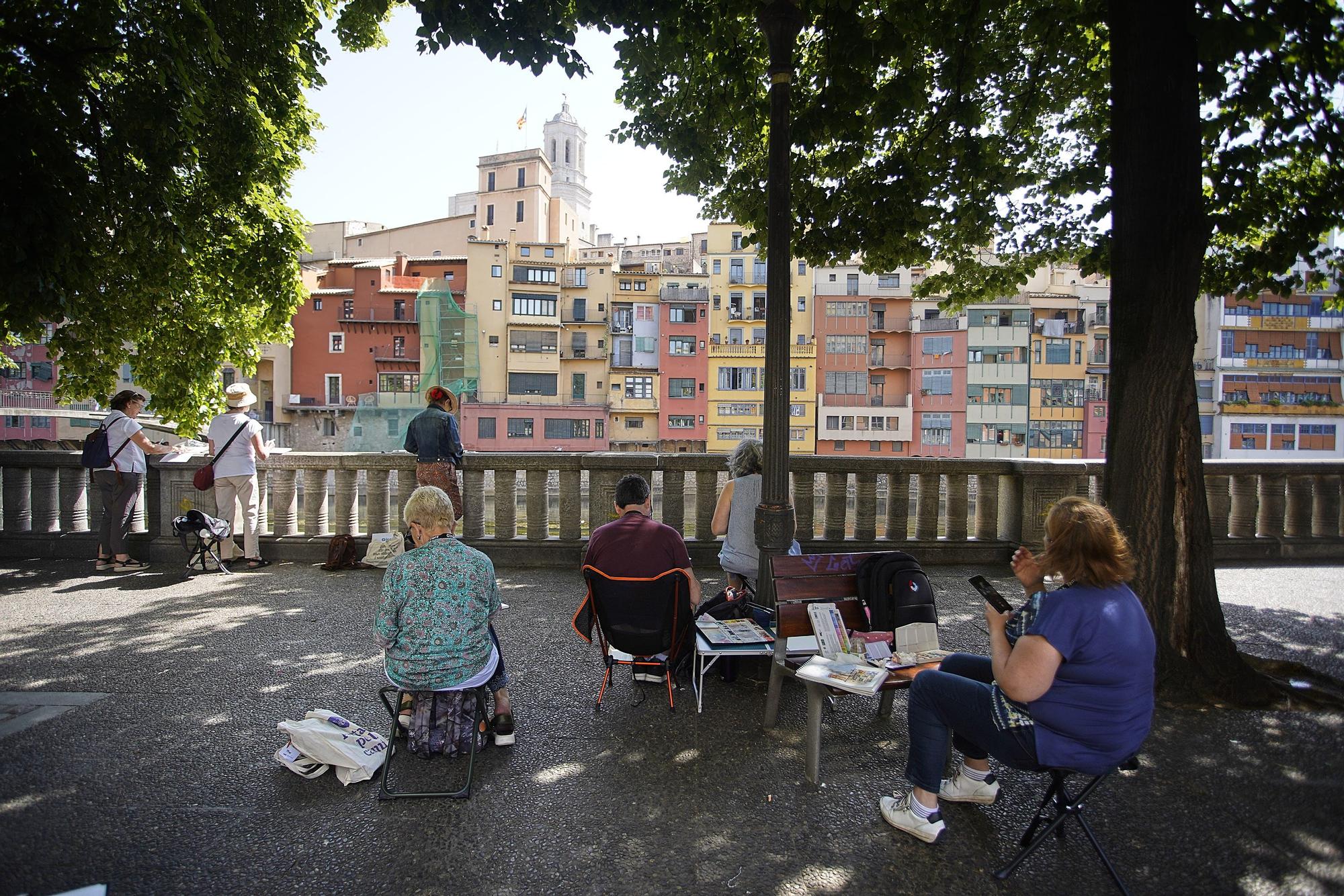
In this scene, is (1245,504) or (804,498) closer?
(804,498)

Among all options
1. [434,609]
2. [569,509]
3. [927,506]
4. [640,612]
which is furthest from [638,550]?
[927,506]

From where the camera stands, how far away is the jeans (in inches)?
126

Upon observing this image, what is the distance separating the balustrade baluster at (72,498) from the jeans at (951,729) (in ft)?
33.1

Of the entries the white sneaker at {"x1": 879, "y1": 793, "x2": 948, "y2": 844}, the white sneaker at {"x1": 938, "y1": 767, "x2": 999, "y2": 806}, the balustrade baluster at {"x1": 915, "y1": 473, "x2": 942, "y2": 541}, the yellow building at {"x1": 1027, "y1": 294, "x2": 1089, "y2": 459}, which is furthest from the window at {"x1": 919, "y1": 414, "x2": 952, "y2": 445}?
the white sneaker at {"x1": 879, "y1": 793, "x2": 948, "y2": 844}

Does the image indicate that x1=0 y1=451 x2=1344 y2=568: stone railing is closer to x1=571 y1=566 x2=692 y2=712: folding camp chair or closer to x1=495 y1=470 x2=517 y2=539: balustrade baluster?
x1=495 y1=470 x2=517 y2=539: balustrade baluster

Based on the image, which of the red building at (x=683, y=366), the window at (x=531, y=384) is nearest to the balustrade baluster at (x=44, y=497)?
the red building at (x=683, y=366)

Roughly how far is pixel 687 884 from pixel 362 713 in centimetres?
257

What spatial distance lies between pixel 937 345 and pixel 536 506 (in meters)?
55.4

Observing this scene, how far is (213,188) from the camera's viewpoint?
9352 millimetres

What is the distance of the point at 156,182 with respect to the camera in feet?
26.2

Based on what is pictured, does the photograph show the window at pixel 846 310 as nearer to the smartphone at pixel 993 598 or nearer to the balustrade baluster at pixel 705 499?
the balustrade baluster at pixel 705 499

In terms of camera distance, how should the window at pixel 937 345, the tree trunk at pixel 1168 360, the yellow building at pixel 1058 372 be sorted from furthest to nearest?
the window at pixel 937 345 < the yellow building at pixel 1058 372 < the tree trunk at pixel 1168 360

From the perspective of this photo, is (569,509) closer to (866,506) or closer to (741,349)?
(866,506)

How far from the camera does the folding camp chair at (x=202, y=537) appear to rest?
859 cm
